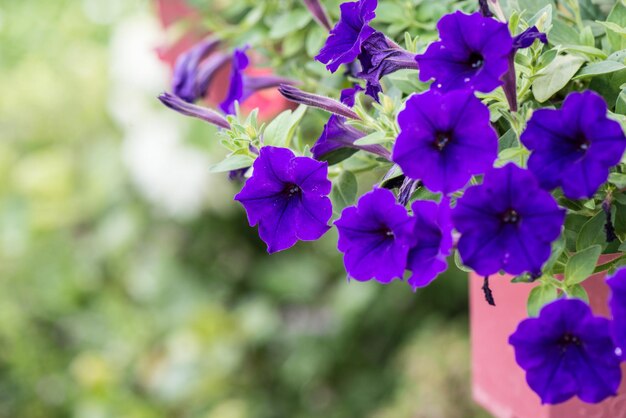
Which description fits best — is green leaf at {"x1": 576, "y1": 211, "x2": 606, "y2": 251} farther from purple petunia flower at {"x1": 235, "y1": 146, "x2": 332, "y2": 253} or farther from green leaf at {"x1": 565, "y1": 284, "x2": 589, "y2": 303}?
purple petunia flower at {"x1": 235, "y1": 146, "x2": 332, "y2": 253}

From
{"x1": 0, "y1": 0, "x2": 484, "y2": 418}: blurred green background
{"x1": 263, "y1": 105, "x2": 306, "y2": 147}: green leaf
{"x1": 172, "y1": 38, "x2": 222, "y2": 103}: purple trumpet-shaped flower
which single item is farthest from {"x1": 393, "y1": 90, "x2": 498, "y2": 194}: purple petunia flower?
{"x1": 0, "y1": 0, "x2": 484, "y2": 418}: blurred green background

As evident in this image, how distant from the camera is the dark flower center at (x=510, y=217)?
0.35 meters

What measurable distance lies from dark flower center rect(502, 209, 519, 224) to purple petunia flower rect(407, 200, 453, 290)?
26mm

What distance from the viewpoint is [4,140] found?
197 cm

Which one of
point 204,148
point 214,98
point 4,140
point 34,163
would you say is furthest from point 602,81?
point 4,140

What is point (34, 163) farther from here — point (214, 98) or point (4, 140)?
point (214, 98)

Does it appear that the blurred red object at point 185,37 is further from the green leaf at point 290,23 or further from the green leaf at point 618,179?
the green leaf at point 618,179

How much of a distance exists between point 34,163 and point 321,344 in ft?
2.63

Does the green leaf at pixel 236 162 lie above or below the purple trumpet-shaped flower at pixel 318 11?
below

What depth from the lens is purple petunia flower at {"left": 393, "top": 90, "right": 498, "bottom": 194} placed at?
347mm

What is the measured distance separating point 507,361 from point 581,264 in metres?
0.19

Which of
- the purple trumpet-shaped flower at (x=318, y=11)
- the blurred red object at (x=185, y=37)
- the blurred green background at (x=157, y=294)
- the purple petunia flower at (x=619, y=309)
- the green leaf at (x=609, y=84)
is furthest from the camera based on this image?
the blurred green background at (x=157, y=294)

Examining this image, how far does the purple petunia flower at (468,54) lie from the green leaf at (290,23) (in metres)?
0.27

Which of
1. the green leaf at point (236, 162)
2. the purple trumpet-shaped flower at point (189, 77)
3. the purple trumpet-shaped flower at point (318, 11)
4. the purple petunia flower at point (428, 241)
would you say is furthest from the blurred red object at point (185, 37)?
the purple petunia flower at point (428, 241)
